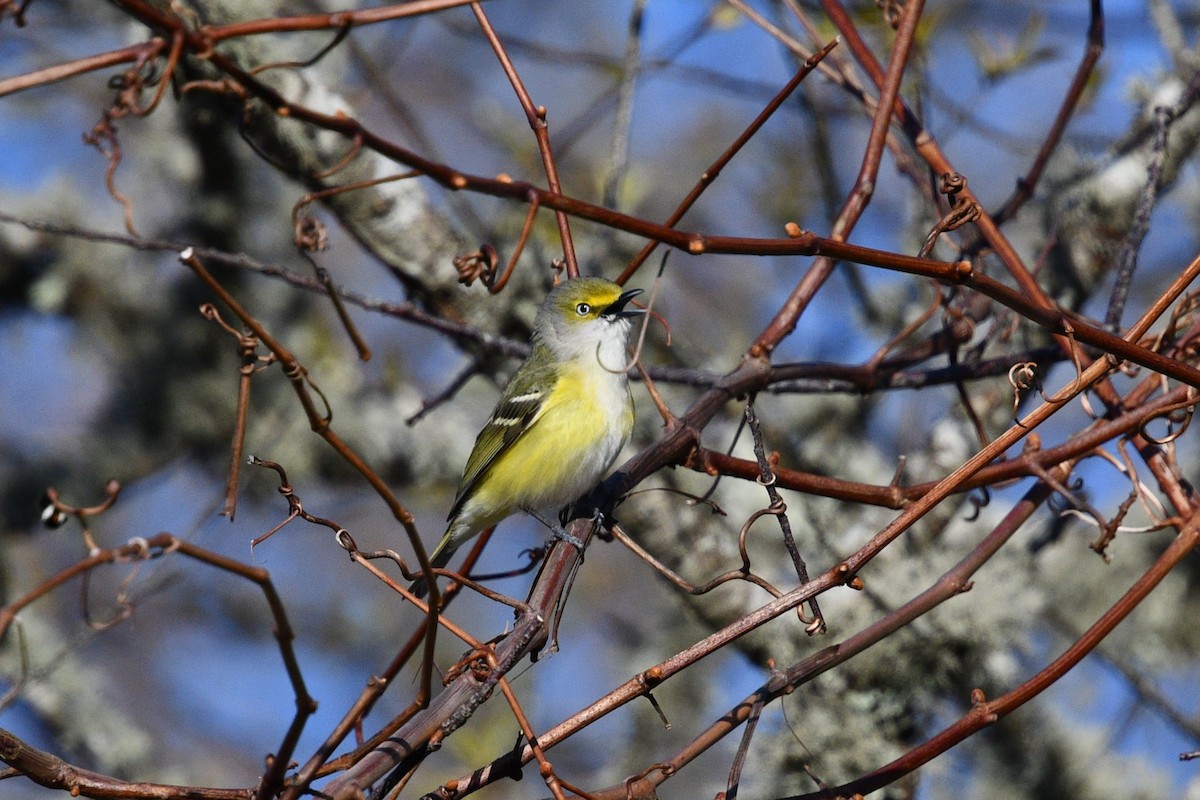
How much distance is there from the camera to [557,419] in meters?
3.89

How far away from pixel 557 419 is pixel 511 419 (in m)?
0.29

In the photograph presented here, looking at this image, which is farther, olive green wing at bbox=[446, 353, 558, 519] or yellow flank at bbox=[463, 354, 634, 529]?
olive green wing at bbox=[446, 353, 558, 519]

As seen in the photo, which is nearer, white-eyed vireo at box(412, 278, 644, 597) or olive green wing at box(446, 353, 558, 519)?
white-eyed vireo at box(412, 278, 644, 597)

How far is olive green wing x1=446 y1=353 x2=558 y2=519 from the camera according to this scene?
159 inches

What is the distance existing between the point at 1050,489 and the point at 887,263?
42.1 inches

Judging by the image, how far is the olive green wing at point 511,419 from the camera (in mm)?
4039

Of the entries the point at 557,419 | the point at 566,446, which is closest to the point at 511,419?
the point at 557,419

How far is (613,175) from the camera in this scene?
429 centimetres

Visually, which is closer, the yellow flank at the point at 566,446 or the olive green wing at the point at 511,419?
the yellow flank at the point at 566,446

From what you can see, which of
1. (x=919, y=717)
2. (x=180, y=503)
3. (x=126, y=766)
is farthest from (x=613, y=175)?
(x=180, y=503)

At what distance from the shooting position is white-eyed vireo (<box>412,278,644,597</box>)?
369 centimetres

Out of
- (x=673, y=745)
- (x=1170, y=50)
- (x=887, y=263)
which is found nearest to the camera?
(x=887, y=263)

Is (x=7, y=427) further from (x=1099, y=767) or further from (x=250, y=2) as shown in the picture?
(x=1099, y=767)

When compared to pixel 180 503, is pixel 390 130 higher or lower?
higher
